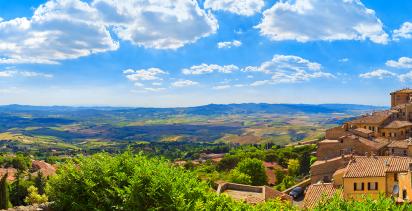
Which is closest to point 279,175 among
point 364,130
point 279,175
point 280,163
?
point 279,175

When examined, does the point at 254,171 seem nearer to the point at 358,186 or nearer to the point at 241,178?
the point at 241,178

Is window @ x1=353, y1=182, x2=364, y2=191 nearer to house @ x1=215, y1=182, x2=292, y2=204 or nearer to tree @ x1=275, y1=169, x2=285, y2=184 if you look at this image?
house @ x1=215, y1=182, x2=292, y2=204

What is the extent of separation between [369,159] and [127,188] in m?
37.1

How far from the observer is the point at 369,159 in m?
51.0

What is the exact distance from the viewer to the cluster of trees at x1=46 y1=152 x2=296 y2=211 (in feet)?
70.2

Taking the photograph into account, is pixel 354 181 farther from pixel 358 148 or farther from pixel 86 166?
pixel 86 166

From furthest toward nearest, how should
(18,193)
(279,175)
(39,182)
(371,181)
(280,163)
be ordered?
(280,163) < (39,182) < (279,175) < (18,193) < (371,181)

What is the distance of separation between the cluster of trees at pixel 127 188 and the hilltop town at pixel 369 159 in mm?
7055

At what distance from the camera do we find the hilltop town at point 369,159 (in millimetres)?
44750

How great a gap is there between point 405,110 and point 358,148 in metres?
21.0

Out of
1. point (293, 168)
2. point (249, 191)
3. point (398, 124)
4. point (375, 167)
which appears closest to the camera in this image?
point (375, 167)

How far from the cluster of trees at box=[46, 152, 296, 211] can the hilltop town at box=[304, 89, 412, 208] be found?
706 centimetres

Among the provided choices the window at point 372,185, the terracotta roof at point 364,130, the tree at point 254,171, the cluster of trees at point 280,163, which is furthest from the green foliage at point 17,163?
the window at point 372,185

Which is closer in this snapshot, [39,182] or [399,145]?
[399,145]
